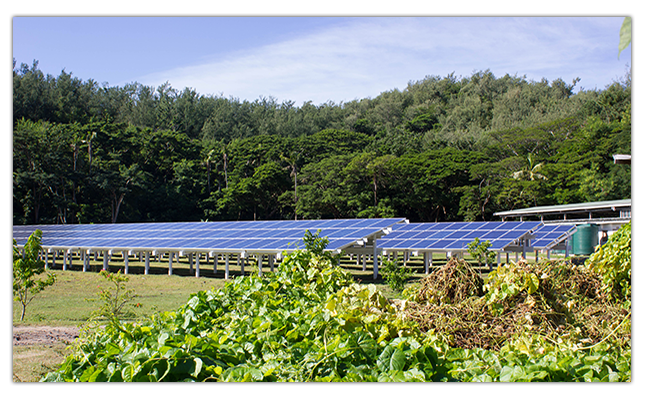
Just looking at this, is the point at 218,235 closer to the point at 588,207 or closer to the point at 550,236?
the point at 550,236

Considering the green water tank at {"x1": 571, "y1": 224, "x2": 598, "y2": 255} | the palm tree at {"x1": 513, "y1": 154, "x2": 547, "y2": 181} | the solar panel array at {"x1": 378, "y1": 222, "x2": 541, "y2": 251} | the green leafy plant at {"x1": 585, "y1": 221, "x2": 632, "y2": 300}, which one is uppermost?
the palm tree at {"x1": 513, "y1": 154, "x2": 547, "y2": 181}

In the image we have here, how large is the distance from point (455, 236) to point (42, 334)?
17066mm

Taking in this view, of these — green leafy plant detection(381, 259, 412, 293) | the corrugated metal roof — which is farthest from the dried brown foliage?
the corrugated metal roof

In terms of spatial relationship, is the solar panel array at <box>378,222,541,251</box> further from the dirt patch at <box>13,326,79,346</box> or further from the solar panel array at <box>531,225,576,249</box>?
the dirt patch at <box>13,326,79,346</box>

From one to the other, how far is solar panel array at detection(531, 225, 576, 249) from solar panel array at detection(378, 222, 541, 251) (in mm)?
1829

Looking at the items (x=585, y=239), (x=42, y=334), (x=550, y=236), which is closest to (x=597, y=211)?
(x=585, y=239)

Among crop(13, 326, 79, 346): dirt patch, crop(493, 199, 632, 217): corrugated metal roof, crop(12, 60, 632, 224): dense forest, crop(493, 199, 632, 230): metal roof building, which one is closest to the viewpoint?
crop(13, 326, 79, 346): dirt patch

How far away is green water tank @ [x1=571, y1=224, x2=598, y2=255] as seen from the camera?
31562 millimetres

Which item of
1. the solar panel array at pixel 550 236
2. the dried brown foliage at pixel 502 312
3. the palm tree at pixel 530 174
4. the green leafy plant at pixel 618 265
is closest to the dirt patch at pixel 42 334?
the dried brown foliage at pixel 502 312

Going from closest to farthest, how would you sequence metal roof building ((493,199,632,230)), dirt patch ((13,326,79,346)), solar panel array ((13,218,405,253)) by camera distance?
dirt patch ((13,326,79,346)) < solar panel array ((13,218,405,253)) < metal roof building ((493,199,632,230))

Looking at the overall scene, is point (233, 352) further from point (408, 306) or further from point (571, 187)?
point (571, 187)

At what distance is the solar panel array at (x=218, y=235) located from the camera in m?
18.7

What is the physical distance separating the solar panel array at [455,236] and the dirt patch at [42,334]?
1382 centimetres

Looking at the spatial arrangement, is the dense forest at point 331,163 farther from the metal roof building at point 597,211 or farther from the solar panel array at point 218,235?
the solar panel array at point 218,235
